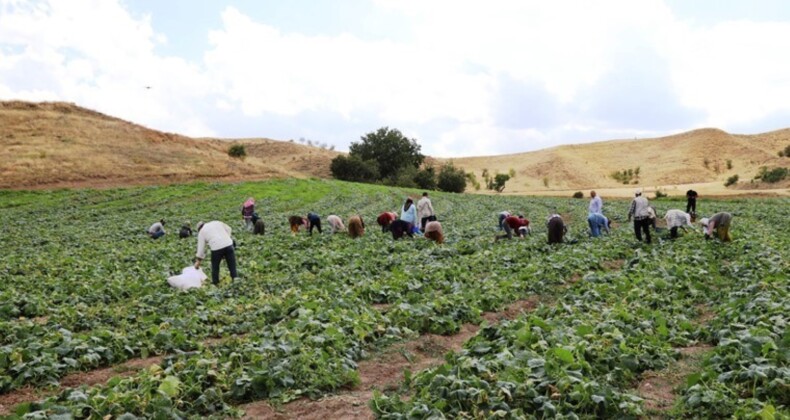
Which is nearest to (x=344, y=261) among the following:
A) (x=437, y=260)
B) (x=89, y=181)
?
(x=437, y=260)

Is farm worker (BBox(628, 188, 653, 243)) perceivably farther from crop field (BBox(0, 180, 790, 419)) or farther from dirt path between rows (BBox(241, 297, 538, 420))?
dirt path between rows (BBox(241, 297, 538, 420))

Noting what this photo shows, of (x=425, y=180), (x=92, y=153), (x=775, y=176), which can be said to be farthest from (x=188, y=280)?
(x=775, y=176)

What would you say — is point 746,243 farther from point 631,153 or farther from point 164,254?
point 631,153

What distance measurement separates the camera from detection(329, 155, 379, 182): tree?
94688 mm

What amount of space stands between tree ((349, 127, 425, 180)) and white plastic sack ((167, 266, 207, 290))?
85.8 m

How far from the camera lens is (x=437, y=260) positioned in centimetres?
1814

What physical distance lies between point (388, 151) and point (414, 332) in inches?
3679

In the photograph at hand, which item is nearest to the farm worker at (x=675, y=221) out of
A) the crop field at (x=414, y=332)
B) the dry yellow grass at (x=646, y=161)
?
the crop field at (x=414, y=332)

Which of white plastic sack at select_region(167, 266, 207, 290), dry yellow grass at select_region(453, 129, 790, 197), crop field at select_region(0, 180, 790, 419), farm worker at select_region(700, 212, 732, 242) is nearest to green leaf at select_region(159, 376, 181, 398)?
crop field at select_region(0, 180, 790, 419)

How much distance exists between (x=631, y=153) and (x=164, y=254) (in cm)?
14962

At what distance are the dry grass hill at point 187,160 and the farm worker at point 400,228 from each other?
→ 43053 mm

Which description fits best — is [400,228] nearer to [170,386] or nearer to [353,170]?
[170,386]

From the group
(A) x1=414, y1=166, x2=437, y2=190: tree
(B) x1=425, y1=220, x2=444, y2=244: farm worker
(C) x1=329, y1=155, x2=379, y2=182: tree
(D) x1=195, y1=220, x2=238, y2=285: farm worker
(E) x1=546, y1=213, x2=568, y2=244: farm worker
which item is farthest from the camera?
(C) x1=329, y1=155, x2=379, y2=182: tree

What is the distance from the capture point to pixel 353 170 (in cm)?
9462
